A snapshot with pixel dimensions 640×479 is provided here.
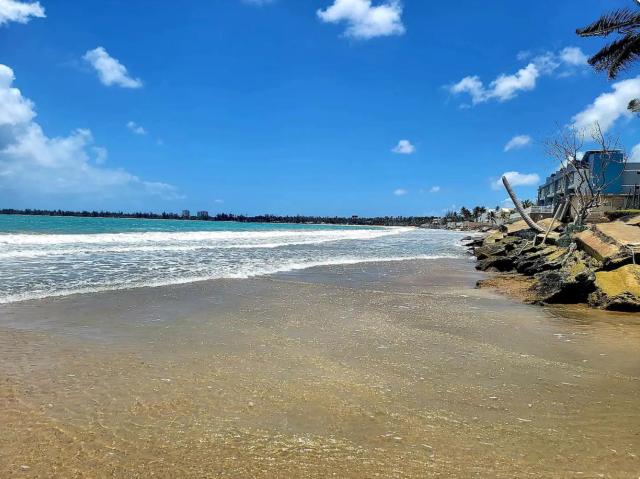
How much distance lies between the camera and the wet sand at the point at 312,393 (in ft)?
10.2

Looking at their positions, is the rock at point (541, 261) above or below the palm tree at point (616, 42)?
below

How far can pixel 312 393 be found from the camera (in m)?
4.32

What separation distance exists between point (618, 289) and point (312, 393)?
780 cm

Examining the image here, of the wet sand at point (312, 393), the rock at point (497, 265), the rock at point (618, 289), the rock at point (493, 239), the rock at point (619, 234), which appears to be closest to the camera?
the wet sand at point (312, 393)

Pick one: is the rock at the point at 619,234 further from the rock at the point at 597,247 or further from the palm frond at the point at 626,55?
the palm frond at the point at 626,55

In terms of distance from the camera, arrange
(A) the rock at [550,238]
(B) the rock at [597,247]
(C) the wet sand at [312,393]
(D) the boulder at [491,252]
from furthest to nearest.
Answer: (D) the boulder at [491,252] → (A) the rock at [550,238] → (B) the rock at [597,247] → (C) the wet sand at [312,393]

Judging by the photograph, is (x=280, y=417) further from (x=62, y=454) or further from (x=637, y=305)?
(x=637, y=305)

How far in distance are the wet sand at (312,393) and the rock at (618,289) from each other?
616 mm

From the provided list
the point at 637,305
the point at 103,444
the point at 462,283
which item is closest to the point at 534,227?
the point at 462,283

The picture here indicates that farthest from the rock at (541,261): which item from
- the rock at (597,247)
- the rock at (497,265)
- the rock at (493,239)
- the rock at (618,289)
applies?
the rock at (493,239)

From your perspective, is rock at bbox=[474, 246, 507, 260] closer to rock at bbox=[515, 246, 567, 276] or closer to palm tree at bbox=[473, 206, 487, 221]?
rock at bbox=[515, 246, 567, 276]

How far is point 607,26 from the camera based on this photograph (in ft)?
48.0

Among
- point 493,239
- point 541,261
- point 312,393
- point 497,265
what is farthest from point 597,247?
point 493,239

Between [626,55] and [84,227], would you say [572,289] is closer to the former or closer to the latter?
[626,55]
